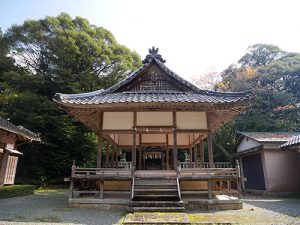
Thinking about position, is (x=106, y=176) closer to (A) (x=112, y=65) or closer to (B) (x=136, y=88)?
(B) (x=136, y=88)

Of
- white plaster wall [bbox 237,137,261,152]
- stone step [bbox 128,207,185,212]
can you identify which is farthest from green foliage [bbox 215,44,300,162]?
stone step [bbox 128,207,185,212]

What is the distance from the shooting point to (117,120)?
11602 mm

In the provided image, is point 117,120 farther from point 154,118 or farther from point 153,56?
point 153,56

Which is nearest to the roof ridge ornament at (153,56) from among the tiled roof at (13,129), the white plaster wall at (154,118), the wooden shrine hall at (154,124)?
the wooden shrine hall at (154,124)

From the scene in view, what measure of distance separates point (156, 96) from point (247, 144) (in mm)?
12130

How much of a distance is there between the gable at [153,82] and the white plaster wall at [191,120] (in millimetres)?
1855

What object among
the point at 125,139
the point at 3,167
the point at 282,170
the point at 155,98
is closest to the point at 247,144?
the point at 282,170

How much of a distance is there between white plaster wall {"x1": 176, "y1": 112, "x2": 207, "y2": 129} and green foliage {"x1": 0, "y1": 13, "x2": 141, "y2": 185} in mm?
14664

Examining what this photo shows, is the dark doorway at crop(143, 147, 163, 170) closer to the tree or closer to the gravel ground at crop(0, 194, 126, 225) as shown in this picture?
the tree

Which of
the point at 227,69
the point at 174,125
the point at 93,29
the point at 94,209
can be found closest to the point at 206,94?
the point at 174,125

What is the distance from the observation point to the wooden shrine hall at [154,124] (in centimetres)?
998

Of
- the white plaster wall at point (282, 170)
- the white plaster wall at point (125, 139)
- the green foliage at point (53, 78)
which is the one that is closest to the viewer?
the white plaster wall at point (282, 170)

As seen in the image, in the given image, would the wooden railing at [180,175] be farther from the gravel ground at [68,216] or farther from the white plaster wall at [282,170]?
the white plaster wall at [282,170]

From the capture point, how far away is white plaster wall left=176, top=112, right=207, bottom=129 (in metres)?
11.5
